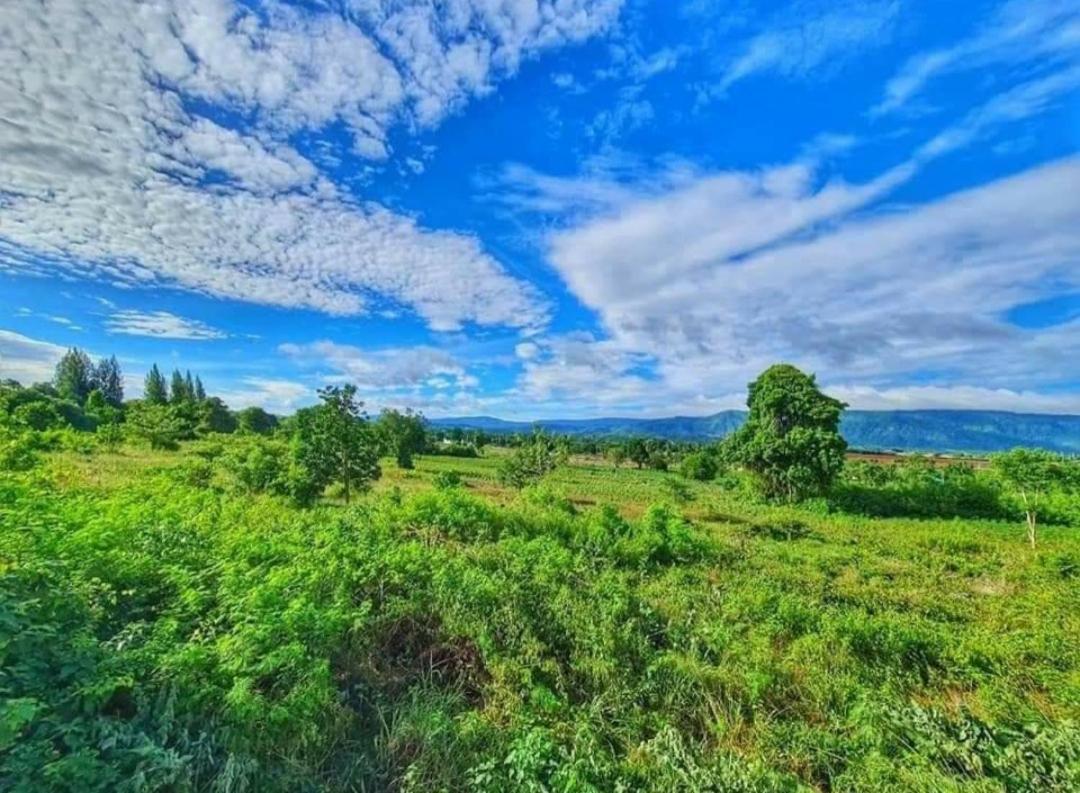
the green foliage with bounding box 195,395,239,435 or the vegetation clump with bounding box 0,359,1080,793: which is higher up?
the green foliage with bounding box 195,395,239,435

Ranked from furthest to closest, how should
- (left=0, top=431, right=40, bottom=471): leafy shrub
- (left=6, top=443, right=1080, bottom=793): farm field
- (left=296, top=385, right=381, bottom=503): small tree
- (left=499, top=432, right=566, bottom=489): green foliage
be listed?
(left=499, top=432, right=566, bottom=489): green foliage, (left=296, top=385, right=381, bottom=503): small tree, (left=0, top=431, right=40, bottom=471): leafy shrub, (left=6, top=443, right=1080, bottom=793): farm field

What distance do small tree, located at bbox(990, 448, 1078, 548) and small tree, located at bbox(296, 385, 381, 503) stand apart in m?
31.1

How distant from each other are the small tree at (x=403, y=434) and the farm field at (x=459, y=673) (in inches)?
1393

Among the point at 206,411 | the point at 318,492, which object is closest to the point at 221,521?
the point at 318,492

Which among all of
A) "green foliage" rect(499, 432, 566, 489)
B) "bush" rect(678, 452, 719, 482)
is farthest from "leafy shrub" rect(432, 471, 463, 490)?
"bush" rect(678, 452, 719, 482)

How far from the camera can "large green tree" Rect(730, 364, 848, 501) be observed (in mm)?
29609

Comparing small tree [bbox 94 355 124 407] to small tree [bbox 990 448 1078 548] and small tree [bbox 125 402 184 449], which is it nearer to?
small tree [bbox 125 402 184 449]

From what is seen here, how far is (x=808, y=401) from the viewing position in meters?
30.7

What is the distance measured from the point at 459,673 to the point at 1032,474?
34.3m

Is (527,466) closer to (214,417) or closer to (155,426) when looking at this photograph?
(155,426)

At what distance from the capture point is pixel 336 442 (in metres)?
17.3

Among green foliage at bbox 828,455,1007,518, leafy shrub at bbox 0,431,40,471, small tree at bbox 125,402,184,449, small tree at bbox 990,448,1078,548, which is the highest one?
small tree at bbox 125,402,184,449

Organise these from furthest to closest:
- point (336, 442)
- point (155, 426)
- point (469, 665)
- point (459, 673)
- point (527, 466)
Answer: point (155, 426) < point (527, 466) < point (336, 442) < point (469, 665) < point (459, 673)

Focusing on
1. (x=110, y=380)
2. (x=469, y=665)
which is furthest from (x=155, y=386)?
(x=469, y=665)
